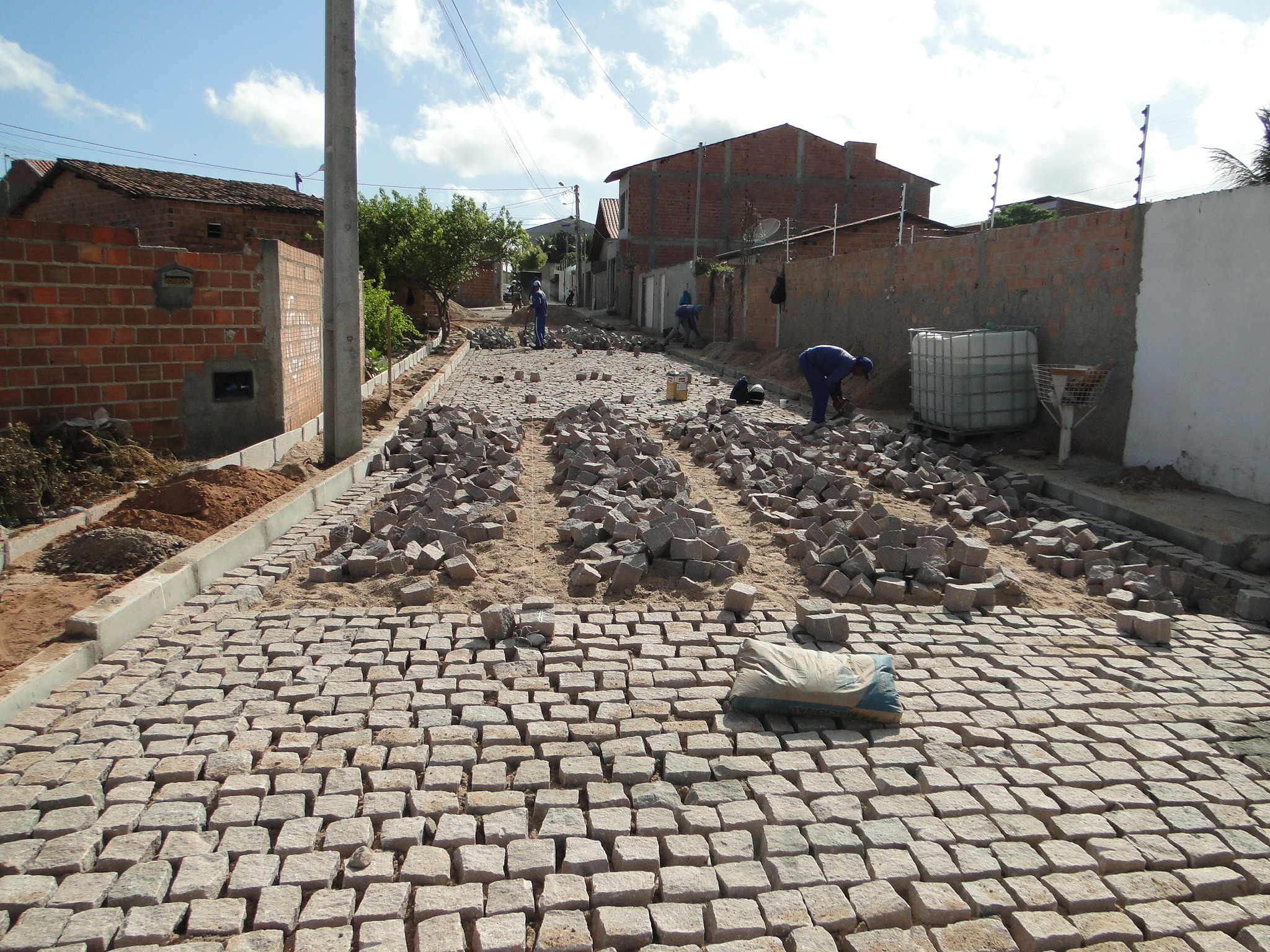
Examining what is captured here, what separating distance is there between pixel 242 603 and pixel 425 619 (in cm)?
111

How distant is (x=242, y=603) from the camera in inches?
189

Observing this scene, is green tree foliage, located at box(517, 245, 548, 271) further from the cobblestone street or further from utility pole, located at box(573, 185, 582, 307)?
the cobblestone street

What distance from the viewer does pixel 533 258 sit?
71125 mm

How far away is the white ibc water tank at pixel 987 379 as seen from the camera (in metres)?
9.47

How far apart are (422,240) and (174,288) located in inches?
714

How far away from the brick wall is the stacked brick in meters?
5.10

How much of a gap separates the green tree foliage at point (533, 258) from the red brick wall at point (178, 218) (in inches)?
309

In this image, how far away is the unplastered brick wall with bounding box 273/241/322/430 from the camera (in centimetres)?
868

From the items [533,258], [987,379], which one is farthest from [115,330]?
[533,258]

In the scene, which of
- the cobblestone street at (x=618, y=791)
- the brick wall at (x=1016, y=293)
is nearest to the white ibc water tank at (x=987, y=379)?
the brick wall at (x=1016, y=293)

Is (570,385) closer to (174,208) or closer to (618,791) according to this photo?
(618,791)

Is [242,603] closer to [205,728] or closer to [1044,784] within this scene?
[205,728]

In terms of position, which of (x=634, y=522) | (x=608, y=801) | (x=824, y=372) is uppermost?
(x=824, y=372)

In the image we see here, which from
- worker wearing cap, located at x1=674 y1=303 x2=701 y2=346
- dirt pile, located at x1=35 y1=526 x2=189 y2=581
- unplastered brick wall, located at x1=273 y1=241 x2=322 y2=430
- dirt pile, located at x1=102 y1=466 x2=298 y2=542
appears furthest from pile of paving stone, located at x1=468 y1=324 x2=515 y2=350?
dirt pile, located at x1=35 y1=526 x2=189 y2=581
